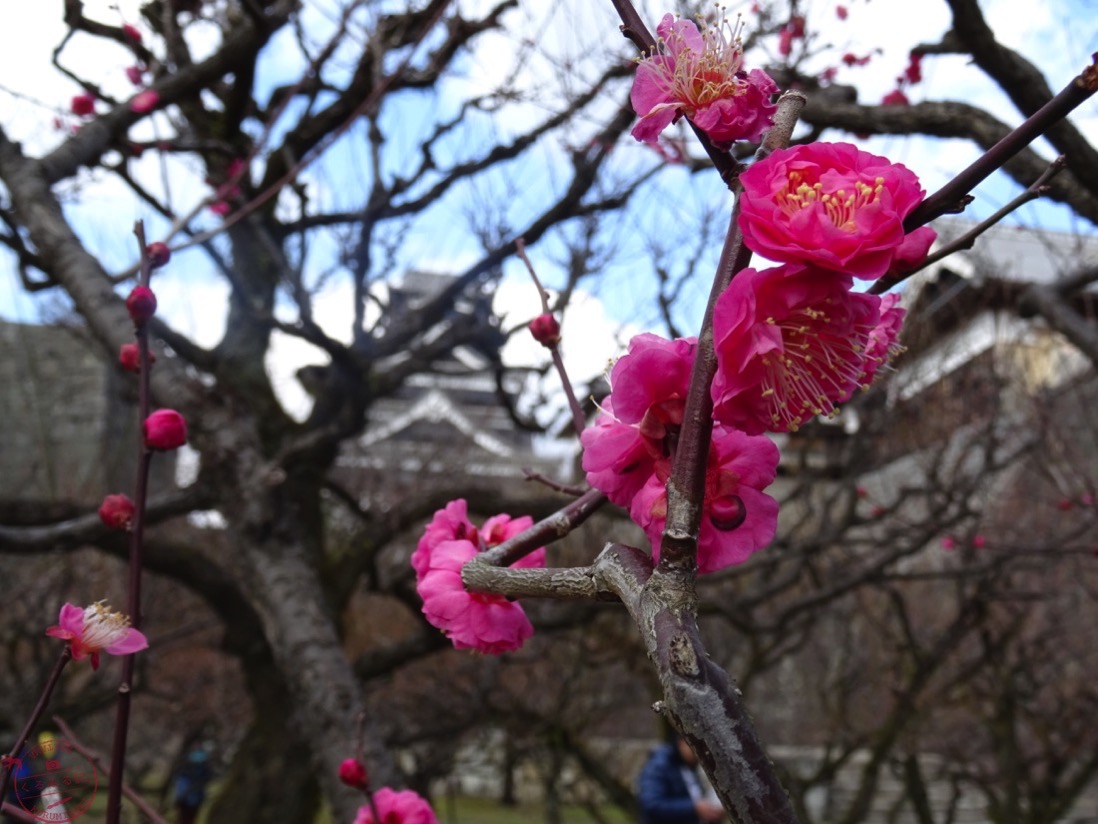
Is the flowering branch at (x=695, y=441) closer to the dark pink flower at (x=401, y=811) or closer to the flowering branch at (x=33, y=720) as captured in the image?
the flowering branch at (x=33, y=720)

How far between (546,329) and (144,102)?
2.74 meters

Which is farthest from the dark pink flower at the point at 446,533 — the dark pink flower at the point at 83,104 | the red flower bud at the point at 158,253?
the dark pink flower at the point at 83,104

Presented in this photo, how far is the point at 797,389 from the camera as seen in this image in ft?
2.48

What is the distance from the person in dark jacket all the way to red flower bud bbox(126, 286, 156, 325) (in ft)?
12.0

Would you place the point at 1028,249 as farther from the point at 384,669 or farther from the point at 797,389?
the point at 797,389

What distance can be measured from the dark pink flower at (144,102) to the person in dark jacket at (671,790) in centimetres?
346

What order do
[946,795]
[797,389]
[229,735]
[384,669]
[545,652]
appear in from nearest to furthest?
[797,389]
[384,669]
[545,652]
[229,735]
[946,795]

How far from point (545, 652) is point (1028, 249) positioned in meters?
4.96

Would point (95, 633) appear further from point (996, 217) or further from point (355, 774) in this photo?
point (996, 217)

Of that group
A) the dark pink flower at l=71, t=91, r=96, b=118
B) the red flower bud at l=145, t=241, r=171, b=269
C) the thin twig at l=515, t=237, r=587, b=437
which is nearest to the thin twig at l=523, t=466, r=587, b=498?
the thin twig at l=515, t=237, r=587, b=437

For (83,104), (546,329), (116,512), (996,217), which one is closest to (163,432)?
(116,512)

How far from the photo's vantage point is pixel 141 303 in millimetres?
1140

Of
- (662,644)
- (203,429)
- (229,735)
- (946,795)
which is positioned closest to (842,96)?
(203,429)

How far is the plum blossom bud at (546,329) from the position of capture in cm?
114
